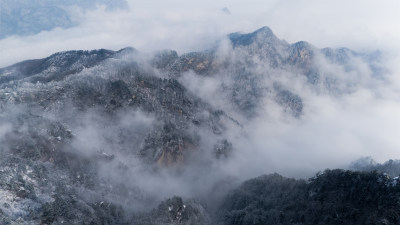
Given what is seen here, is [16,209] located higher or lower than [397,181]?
lower

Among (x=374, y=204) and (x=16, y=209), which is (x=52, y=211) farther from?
(x=374, y=204)

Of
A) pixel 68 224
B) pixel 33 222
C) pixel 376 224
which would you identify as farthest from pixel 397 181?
pixel 33 222

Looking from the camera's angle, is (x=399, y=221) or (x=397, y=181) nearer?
(x=399, y=221)

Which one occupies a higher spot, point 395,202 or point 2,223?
point 395,202

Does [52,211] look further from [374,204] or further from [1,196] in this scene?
[374,204]

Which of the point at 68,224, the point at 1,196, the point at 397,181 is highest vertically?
the point at 397,181

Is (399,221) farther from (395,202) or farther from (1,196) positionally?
(1,196)

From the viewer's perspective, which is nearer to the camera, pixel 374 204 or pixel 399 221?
pixel 399 221

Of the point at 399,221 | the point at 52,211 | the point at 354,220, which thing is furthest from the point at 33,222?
the point at 399,221
